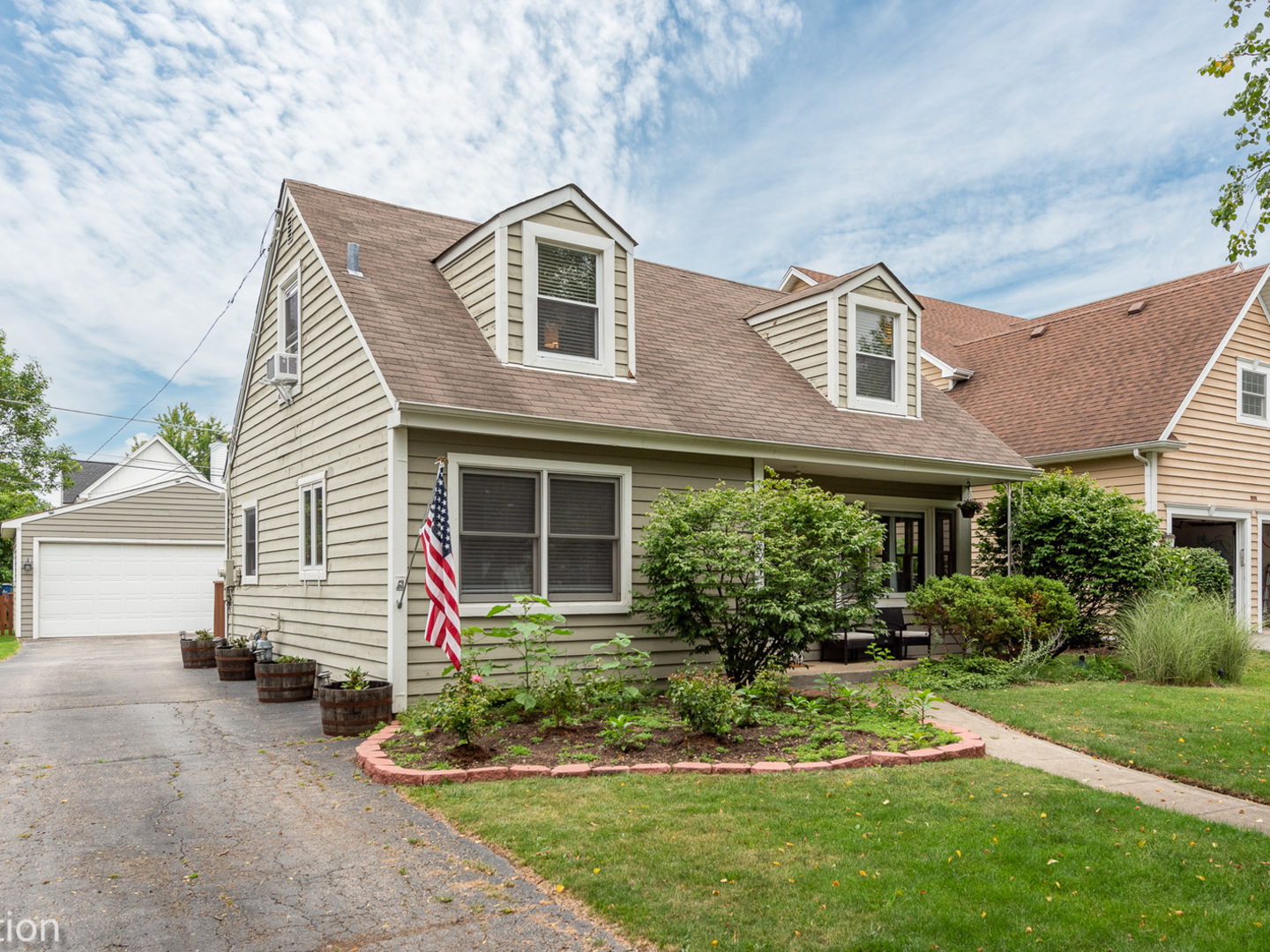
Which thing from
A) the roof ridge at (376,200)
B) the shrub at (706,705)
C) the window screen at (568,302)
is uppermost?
the roof ridge at (376,200)

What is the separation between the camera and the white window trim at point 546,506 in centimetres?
909

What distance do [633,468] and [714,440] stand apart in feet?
Result: 3.48

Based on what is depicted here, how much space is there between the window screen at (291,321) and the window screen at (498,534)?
4263 mm

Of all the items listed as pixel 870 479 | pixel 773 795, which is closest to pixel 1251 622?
pixel 870 479

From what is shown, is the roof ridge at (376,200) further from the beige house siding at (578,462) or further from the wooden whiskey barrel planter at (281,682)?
A: the wooden whiskey barrel planter at (281,682)

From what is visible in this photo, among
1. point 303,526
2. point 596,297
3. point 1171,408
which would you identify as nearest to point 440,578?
point 303,526

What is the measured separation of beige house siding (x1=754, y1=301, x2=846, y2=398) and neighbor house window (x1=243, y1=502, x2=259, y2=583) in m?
8.54

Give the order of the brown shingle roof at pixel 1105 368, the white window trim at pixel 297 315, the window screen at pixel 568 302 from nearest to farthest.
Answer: the window screen at pixel 568 302, the white window trim at pixel 297 315, the brown shingle roof at pixel 1105 368

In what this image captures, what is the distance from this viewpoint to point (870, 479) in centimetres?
1352

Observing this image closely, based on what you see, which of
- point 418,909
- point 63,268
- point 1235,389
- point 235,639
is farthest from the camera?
point 63,268

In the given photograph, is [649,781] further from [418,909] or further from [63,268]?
[63,268]

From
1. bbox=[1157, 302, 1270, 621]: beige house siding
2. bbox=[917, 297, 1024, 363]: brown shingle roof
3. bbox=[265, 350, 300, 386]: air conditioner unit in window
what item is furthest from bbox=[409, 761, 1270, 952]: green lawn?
bbox=[917, 297, 1024, 363]: brown shingle roof

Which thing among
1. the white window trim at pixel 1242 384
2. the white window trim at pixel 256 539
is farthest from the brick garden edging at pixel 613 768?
the white window trim at pixel 1242 384

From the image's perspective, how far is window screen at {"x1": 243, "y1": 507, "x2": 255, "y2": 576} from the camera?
13.9 metres
